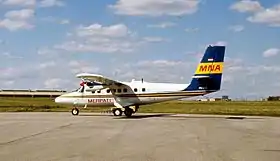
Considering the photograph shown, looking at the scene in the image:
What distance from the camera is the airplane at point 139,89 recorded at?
1523 inches

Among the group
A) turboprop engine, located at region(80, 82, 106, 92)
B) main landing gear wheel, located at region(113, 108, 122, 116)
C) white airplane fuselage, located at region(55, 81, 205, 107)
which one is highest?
turboprop engine, located at region(80, 82, 106, 92)

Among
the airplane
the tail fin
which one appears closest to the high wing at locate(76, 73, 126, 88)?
the airplane

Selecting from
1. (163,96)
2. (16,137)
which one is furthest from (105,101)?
(16,137)

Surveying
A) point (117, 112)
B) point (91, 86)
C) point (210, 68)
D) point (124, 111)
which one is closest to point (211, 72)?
point (210, 68)

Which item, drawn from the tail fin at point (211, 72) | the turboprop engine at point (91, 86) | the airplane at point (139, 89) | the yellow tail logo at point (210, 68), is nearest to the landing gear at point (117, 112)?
the airplane at point (139, 89)

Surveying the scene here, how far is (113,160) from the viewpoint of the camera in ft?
40.4

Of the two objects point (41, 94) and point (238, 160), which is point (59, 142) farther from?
point (41, 94)

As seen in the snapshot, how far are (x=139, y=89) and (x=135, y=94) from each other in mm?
564

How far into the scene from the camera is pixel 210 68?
127ft

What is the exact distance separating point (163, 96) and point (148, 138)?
20.6m

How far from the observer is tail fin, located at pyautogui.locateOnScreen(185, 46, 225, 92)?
3853cm

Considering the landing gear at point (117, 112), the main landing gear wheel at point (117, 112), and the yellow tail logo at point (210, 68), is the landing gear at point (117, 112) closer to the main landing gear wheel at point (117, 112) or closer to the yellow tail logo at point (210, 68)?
the main landing gear wheel at point (117, 112)

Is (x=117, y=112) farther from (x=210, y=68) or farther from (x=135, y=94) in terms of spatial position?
(x=210, y=68)

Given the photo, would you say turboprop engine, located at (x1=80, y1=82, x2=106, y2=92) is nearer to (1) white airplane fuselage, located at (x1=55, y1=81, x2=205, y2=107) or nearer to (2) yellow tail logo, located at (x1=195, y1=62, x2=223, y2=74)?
(1) white airplane fuselage, located at (x1=55, y1=81, x2=205, y2=107)
